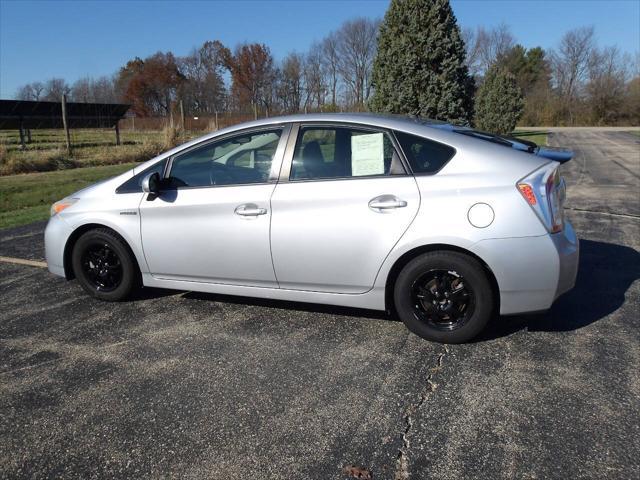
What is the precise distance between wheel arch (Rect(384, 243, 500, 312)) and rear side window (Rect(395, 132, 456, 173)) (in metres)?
0.53

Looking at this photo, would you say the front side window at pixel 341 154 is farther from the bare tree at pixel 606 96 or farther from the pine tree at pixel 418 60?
the bare tree at pixel 606 96

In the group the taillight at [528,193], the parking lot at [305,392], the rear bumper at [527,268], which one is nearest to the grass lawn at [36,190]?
the parking lot at [305,392]

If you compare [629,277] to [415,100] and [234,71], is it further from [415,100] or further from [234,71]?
[234,71]

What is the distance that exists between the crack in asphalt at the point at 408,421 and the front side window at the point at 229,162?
5.97 feet

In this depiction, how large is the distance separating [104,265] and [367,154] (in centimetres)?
249

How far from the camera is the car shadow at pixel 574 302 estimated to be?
3902 mm

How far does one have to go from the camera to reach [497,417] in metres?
2.75

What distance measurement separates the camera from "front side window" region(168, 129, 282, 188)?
13.2 ft

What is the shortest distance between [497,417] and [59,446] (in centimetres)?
225

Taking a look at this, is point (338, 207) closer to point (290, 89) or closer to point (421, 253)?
point (421, 253)

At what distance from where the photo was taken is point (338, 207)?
12.0ft

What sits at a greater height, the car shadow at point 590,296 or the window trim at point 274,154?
the window trim at point 274,154

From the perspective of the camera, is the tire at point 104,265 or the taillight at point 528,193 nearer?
the taillight at point 528,193

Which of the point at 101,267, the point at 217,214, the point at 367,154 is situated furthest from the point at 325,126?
the point at 101,267
